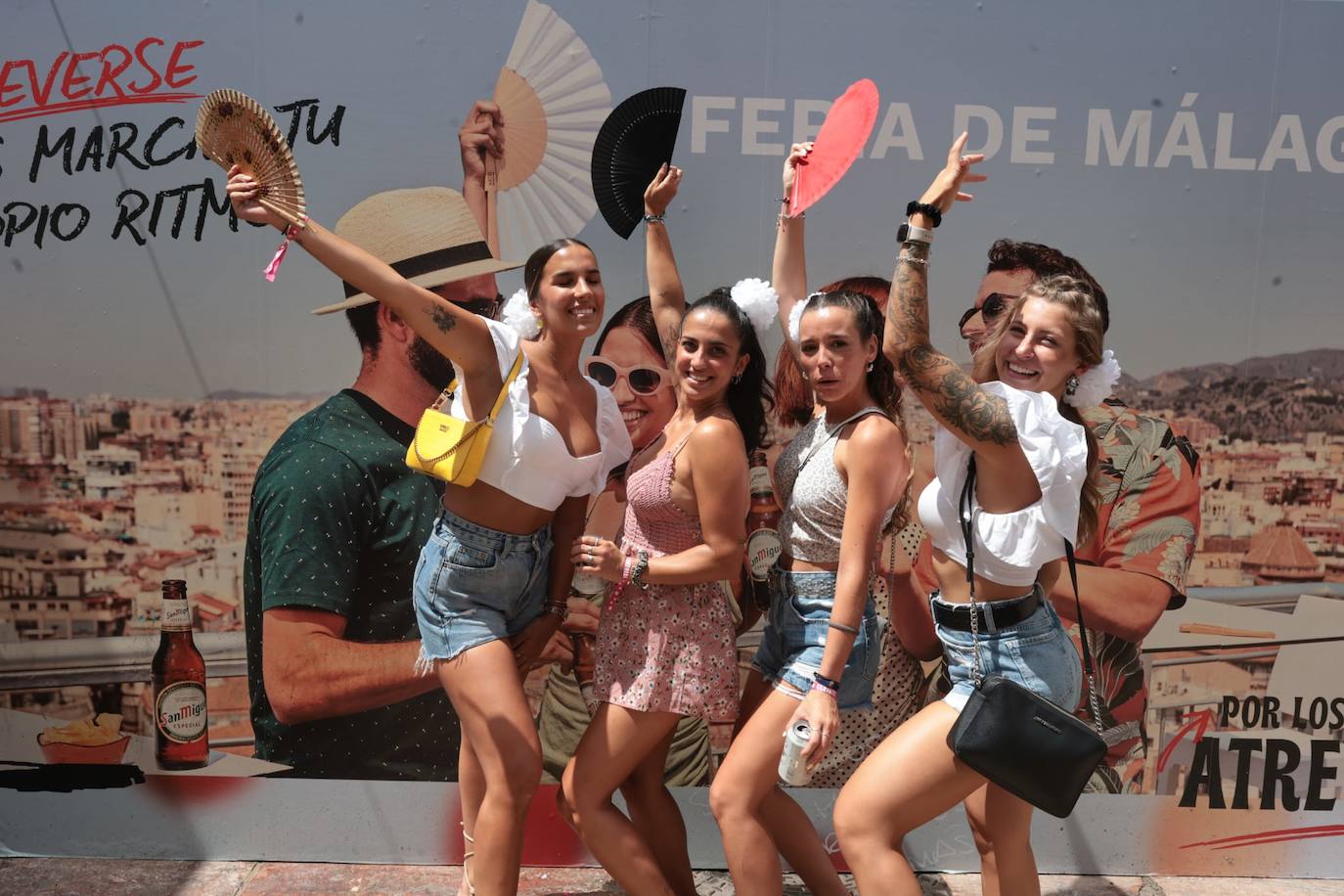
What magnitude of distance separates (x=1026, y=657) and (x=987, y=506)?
0.42 metres

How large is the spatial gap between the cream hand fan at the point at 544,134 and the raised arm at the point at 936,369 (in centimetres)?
158

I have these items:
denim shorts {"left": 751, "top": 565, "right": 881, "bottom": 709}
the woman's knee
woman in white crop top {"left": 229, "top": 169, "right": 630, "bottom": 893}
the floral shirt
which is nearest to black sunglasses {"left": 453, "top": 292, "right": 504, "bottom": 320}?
woman in white crop top {"left": 229, "top": 169, "right": 630, "bottom": 893}

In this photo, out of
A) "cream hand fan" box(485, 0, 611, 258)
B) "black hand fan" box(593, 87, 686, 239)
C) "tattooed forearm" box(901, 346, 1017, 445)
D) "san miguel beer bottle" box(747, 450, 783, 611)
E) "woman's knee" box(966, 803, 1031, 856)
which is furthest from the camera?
"san miguel beer bottle" box(747, 450, 783, 611)

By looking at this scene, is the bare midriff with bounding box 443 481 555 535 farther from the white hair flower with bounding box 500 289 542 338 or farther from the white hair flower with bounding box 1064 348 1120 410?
the white hair flower with bounding box 1064 348 1120 410

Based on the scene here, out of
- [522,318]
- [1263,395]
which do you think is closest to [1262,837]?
[1263,395]

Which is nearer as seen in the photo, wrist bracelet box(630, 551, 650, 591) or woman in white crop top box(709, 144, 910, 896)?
woman in white crop top box(709, 144, 910, 896)

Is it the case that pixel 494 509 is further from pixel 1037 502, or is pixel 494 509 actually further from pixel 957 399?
pixel 1037 502

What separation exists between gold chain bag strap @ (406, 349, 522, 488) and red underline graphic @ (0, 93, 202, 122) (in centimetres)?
190

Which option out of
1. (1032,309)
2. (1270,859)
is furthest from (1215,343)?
(1270,859)

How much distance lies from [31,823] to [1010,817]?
12.3ft

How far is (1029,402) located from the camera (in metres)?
2.46

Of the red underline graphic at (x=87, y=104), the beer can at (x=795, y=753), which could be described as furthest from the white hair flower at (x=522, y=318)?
the red underline graphic at (x=87, y=104)

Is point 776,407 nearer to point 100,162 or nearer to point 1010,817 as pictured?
point 1010,817

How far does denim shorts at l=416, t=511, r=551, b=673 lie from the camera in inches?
116
